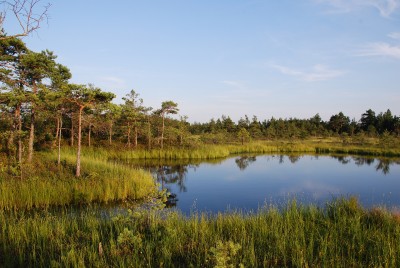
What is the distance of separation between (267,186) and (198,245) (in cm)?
1218

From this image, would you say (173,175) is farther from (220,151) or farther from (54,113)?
(220,151)

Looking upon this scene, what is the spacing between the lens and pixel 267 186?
54.5ft

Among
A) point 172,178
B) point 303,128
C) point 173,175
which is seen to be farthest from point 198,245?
point 303,128

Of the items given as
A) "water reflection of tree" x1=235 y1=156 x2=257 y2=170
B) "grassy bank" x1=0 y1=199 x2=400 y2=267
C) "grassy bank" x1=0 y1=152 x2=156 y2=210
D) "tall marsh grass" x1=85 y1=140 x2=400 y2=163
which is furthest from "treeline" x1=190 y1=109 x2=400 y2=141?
"grassy bank" x1=0 y1=199 x2=400 y2=267

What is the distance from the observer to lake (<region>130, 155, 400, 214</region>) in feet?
40.5

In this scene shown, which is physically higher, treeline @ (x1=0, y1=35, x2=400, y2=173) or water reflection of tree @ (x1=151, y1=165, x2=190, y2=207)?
treeline @ (x1=0, y1=35, x2=400, y2=173)

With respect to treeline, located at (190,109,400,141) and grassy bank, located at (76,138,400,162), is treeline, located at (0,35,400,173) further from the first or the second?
treeline, located at (190,109,400,141)

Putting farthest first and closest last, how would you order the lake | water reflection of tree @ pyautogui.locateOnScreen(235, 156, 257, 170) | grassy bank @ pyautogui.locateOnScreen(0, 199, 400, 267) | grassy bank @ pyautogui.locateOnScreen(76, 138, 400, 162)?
grassy bank @ pyautogui.locateOnScreen(76, 138, 400, 162) < water reflection of tree @ pyautogui.locateOnScreen(235, 156, 257, 170) < the lake < grassy bank @ pyautogui.locateOnScreen(0, 199, 400, 267)

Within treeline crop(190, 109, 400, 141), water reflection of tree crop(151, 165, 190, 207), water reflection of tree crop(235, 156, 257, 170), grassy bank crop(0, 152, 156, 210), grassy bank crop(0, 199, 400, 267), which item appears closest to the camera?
grassy bank crop(0, 199, 400, 267)

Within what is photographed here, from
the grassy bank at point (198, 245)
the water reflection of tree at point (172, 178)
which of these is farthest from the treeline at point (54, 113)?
the grassy bank at point (198, 245)

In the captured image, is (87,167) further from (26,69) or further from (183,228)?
(183,228)

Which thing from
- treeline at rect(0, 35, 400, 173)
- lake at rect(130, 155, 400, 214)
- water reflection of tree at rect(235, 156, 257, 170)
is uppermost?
treeline at rect(0, 35, 400, 173)

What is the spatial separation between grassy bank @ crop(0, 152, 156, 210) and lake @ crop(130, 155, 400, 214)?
2034 millimetres

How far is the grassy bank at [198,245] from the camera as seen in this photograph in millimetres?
4316
